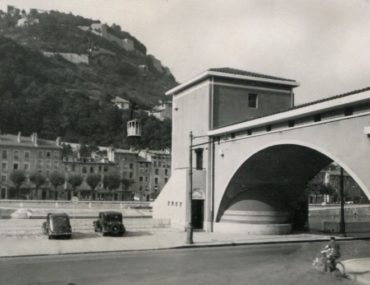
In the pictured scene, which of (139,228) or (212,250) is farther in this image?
(139,228)

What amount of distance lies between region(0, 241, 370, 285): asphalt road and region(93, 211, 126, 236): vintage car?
23.0 ft

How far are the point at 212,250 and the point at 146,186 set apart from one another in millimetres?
85263

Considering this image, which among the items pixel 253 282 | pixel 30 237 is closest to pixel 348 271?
pixel 253 282

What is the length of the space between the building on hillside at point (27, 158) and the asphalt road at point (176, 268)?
2954 inches

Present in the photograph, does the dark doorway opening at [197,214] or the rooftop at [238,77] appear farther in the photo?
the dark doorway opening at [197,214]

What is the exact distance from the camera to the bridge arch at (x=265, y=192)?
3222 centimetres

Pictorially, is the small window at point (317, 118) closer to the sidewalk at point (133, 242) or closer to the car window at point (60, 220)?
the sidewalk at point (133, 242)

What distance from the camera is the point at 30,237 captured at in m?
29.0

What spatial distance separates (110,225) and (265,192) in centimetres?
1135

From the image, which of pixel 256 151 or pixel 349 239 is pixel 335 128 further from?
pixel 349 239

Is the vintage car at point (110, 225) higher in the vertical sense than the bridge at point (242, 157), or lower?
lower

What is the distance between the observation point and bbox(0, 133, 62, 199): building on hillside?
302 ft

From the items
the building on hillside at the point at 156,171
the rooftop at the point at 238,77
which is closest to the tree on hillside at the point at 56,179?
the building on hillside at the point at 156,171

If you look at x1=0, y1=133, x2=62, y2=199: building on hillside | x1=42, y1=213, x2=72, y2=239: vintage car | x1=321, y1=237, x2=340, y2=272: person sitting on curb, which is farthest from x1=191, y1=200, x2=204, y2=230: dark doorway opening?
x1=0, y1=133, x2=62, y2=199: building on hillside
